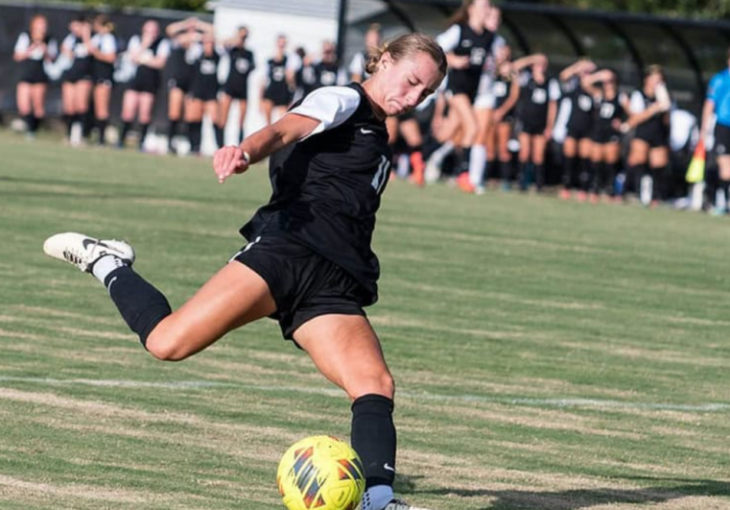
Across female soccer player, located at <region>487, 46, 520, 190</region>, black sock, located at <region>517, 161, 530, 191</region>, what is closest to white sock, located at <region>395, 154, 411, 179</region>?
female soccer player, located at <region>487, 46, 520, 190</region>

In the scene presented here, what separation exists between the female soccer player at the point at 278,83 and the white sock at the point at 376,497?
83.6ft

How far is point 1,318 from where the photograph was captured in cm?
1071

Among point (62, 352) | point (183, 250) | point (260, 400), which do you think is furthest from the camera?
point (183, 250)

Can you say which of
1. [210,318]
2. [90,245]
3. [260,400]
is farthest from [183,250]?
[210,318]

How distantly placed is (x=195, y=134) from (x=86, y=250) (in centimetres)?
2529

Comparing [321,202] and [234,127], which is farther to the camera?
[234,127]

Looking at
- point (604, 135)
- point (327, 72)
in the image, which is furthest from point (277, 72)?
point (604, 135)

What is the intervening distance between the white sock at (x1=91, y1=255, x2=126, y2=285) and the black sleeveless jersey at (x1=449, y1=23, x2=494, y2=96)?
665 inches

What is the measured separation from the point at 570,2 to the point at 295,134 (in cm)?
4984

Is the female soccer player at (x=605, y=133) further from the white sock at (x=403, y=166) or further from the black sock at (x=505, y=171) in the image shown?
the white sock at (x=403, y=166)

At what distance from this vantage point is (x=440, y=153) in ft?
95.5

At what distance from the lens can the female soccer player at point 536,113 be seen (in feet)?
95.5

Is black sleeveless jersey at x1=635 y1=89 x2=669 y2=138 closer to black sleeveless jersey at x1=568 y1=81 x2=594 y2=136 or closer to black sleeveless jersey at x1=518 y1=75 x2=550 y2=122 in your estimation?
black sleeveless jersey at x1=568 y1=81 x2=594 y2=136

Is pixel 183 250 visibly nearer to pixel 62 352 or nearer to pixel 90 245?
pixel 62 352
